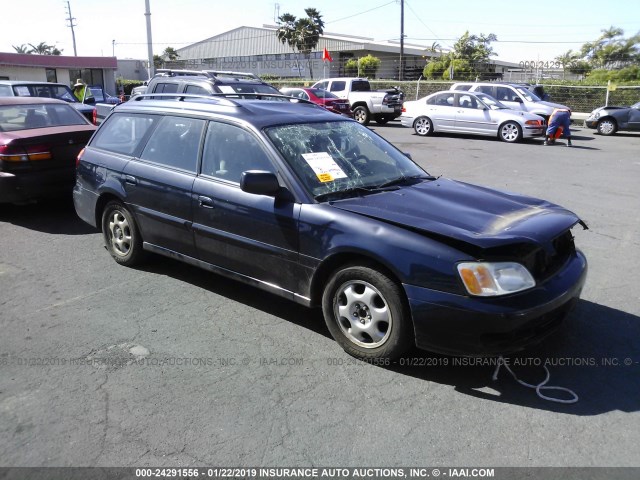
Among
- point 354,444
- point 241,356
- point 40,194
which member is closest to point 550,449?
point 354,444

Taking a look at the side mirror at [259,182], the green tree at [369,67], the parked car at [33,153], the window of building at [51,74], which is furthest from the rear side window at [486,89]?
the window of building at [51,74]

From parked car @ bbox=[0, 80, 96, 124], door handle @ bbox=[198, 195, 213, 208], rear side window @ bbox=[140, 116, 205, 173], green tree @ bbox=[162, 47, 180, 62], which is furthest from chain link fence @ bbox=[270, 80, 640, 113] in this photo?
green tree @ bbox=[162, 47, 180, 62]

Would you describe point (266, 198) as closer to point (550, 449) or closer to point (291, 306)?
point (291, 306)

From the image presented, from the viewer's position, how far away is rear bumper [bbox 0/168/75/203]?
6.81 m

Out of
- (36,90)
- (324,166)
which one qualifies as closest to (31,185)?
(324,166)

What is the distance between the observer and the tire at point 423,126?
18.8 metres

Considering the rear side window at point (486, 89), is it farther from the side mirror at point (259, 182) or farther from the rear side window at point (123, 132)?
the side mirror at point (259, 182)

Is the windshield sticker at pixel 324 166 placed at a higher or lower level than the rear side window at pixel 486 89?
lower

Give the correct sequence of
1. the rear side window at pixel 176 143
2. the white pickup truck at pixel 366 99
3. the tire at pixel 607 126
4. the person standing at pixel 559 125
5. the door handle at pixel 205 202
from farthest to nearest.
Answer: the white pickup truck at pixel 366 99 → the tire at pixel 607 126 → the person standing at pixel 559 125 → the rear side window at pixel 176 143 → the door handle at pixel 205 202

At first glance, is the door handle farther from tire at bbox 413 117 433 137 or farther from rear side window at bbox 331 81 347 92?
rear side window at bbox 331 81 347 92

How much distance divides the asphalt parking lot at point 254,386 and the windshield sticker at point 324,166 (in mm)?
1154

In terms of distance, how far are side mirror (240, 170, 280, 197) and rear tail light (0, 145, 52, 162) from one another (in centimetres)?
437

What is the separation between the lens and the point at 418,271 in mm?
3307

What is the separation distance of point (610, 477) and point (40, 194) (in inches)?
269
